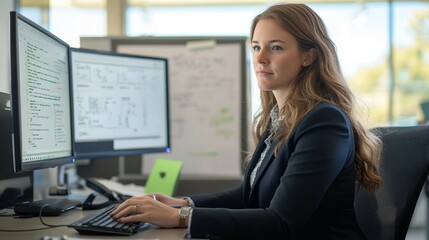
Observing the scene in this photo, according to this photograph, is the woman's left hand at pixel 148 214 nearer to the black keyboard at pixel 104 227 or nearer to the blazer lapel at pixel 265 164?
the black keyboard at pixel 104 227

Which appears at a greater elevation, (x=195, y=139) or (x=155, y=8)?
(x=155, y=8)

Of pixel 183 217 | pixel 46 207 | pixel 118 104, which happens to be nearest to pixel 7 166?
pixel 46 207

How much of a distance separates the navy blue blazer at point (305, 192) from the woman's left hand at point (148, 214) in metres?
0.07

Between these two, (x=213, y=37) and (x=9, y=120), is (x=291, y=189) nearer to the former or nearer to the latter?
(x=9, y=120)

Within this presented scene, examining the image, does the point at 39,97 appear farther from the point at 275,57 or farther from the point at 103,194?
the point at 275,57

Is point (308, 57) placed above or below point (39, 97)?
above

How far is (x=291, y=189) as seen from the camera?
1167mm

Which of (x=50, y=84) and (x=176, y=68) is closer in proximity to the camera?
(x=50, y=84)

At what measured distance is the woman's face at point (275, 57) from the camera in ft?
4.69

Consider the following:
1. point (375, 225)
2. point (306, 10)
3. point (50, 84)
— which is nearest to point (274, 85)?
point (306, 10)

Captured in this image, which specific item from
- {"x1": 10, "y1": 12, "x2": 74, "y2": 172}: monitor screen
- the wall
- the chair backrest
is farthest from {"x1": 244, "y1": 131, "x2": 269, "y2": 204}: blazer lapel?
the wall

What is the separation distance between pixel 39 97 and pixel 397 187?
969mm

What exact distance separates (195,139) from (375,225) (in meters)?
1.23

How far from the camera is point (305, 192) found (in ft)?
3.80
